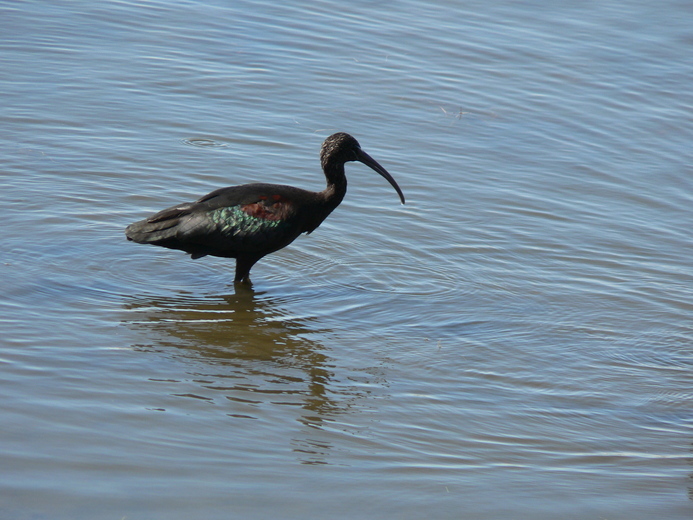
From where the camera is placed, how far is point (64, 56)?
12547 mm

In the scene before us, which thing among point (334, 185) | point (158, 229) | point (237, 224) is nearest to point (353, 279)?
point (334, 185)

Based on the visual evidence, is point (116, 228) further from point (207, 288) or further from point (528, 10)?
point (528, 10)

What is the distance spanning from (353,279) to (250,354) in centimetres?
158

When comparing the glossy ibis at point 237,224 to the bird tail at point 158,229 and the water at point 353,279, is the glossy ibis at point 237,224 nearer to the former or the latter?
the bird tail at point 158,229

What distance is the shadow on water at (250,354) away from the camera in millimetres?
5934

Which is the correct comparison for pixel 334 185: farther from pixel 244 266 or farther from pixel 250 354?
pixel 250 354

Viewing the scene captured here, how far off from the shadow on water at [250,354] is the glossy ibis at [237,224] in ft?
1.16

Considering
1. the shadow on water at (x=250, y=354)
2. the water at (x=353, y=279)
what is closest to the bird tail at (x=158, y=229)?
Result: the water at (x=353, y=279)

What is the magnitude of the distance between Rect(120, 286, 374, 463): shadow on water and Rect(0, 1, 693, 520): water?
2 centimetres

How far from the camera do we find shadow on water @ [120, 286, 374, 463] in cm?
593

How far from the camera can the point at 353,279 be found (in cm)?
808

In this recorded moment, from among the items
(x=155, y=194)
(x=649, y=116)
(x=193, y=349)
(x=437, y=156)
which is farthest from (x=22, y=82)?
(x=649, y=116)

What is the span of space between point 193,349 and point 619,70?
8767 millimetres

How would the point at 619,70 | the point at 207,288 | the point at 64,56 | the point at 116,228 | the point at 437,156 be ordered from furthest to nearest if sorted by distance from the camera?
the point at 619,70 → the point at 64,56 → the point at 437,156 → the point at 116,228 → the point at 207,288
